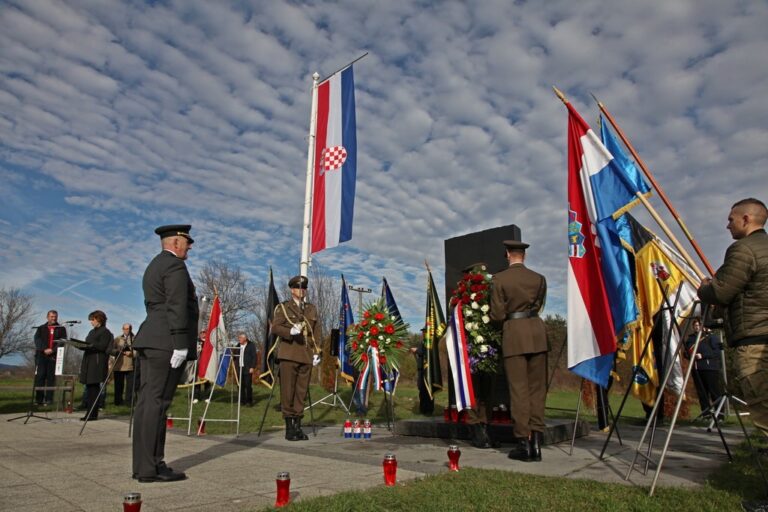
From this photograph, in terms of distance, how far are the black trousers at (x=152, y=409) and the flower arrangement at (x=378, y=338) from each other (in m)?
4.26

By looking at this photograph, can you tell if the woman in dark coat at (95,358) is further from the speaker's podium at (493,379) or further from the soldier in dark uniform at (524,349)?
the soldier in dark uniform at (524,349)

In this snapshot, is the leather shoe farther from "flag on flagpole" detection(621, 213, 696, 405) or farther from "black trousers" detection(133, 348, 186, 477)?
"flag on flagpole" detection(621, 213, 696, 405)

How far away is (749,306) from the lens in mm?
3938

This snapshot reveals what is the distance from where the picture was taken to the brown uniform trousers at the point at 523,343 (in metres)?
6.07

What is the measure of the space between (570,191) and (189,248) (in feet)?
15.0

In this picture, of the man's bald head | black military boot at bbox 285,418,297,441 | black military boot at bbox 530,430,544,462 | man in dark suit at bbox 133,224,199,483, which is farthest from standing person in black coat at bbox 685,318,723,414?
man in dark suit at bbox 133,224,199,483

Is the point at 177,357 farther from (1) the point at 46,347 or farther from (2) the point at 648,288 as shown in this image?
(1) the point at 46,347

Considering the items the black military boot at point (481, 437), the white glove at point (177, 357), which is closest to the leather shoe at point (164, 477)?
the white glove at point (177, 357)

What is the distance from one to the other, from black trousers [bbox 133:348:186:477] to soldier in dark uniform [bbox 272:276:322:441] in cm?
307

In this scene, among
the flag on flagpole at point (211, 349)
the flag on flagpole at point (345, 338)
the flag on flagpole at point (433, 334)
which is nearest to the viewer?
the flag on flagpole at point (211, 349)

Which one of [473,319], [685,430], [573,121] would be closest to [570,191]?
[573,121]

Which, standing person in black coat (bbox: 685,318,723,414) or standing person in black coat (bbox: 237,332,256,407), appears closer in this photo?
standing person in black coat (bbox: 685,318,723,414)

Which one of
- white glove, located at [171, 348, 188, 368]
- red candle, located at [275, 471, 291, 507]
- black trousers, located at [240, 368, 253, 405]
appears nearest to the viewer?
red candle, located at [275, 471, 291, 507]

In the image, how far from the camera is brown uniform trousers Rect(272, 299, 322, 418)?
805 cm
